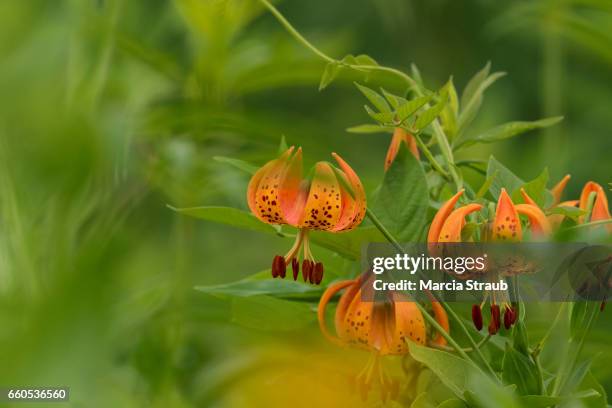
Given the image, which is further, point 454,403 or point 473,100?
point 473,100

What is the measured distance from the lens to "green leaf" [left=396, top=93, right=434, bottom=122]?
38 centimetres

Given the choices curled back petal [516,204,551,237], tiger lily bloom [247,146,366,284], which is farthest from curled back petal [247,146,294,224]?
curled back petal [516,204,551,237]

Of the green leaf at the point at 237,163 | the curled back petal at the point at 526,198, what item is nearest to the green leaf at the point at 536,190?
the curled back petal at the point at 526,198

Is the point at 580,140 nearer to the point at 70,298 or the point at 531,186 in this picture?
the point at 531,186

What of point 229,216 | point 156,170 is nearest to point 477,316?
point 229,216

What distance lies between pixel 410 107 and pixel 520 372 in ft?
0.36

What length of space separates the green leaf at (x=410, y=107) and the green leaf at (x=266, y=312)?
0.35ft

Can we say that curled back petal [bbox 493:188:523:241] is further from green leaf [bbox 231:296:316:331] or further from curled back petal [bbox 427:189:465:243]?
green leaf [bbox 231:296:316:331]

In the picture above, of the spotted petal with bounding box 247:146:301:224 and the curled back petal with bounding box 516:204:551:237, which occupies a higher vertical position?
the spotted petal with bounding box 247:146:301:224

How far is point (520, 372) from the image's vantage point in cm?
37

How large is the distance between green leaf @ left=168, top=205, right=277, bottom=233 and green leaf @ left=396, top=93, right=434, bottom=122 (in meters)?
0.08

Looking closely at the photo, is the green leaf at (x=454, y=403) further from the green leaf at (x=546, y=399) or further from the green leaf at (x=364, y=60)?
the green leaf at (x=364, y=60)

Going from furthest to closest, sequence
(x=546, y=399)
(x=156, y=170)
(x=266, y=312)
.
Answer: (x=156, y=170), (x=266, y=312), (x=546, y=399)

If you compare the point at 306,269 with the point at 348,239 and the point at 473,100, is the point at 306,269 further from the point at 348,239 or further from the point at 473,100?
the point at 473,100
